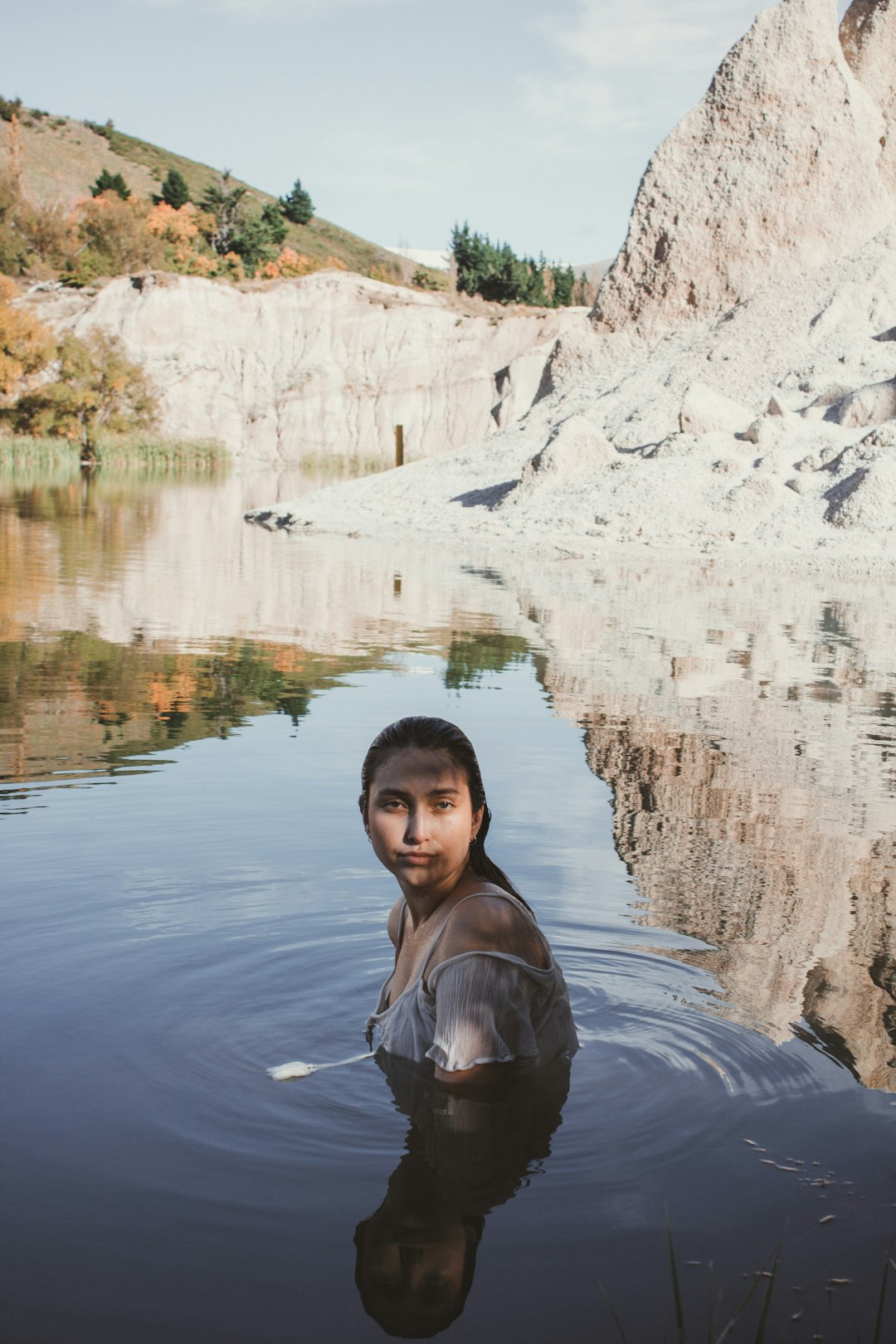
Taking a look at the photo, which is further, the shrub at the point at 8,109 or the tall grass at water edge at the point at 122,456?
the shrub at the point at 8,109

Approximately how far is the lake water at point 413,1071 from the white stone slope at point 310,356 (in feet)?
176

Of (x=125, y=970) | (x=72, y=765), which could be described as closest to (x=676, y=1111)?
(x=125, y=970)

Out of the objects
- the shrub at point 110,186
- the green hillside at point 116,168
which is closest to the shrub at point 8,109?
the green hillside at point 116,168

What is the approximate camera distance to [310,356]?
6569 cm

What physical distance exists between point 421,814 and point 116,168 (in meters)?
120

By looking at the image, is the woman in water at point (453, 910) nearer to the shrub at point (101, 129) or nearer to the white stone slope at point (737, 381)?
the white stone slope at point (737, 381)

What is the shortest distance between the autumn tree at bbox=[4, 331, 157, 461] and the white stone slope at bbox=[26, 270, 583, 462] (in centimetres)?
878

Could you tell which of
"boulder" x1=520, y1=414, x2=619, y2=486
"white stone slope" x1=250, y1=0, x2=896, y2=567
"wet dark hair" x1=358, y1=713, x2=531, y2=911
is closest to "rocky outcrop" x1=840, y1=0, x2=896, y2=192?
"white stone slope" x1=250, y1=0, x2=896, y2=567

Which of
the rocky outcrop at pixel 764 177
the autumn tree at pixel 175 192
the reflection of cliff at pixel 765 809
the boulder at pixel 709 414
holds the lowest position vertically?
the reflection of cliff at pixel 765 809

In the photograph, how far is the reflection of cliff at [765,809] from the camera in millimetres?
4344

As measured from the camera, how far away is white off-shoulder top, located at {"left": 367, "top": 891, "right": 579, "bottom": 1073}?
317 centimetres

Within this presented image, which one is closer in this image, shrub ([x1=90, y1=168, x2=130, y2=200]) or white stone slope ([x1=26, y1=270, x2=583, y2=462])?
white stone slope ([x1=26, y1=270, x2=583, y2=462])

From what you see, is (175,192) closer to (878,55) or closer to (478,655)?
(878,55)

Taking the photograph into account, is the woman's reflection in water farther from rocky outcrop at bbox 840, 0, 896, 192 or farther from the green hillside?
the green hillside
